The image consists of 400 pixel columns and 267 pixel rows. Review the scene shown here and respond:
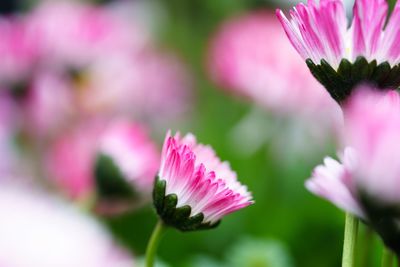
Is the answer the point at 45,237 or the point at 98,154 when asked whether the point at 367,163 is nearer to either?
the point at 45,237

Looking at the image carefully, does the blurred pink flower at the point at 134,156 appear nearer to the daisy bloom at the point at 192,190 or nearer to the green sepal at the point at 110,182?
the green sepal at the point at 110,182

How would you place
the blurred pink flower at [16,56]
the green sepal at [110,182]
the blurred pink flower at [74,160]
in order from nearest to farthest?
the green sepal at [110,182]
the blurred pink flower at [74,160]
the blurred pink flower at [16,56]

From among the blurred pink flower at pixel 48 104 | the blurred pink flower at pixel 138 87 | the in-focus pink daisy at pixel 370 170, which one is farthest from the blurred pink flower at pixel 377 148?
the blurred pink flower at pixel 138 87

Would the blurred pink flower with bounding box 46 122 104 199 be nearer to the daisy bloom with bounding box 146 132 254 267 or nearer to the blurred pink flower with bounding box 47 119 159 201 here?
the blurred pink flower with bounding box 47 119 159 201

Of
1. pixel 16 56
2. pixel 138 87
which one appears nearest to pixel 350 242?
pixel 16 56

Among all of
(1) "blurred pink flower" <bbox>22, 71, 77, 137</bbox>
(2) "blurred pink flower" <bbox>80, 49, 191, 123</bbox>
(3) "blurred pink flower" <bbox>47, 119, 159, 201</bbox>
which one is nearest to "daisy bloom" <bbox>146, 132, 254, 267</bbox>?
(3) "blurred pink flower" <bbox>47, 119, 159, 201</bbox>

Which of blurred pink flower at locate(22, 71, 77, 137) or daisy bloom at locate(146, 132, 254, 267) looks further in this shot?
blurred pink flower at locate(22, 71, 77, 137)
